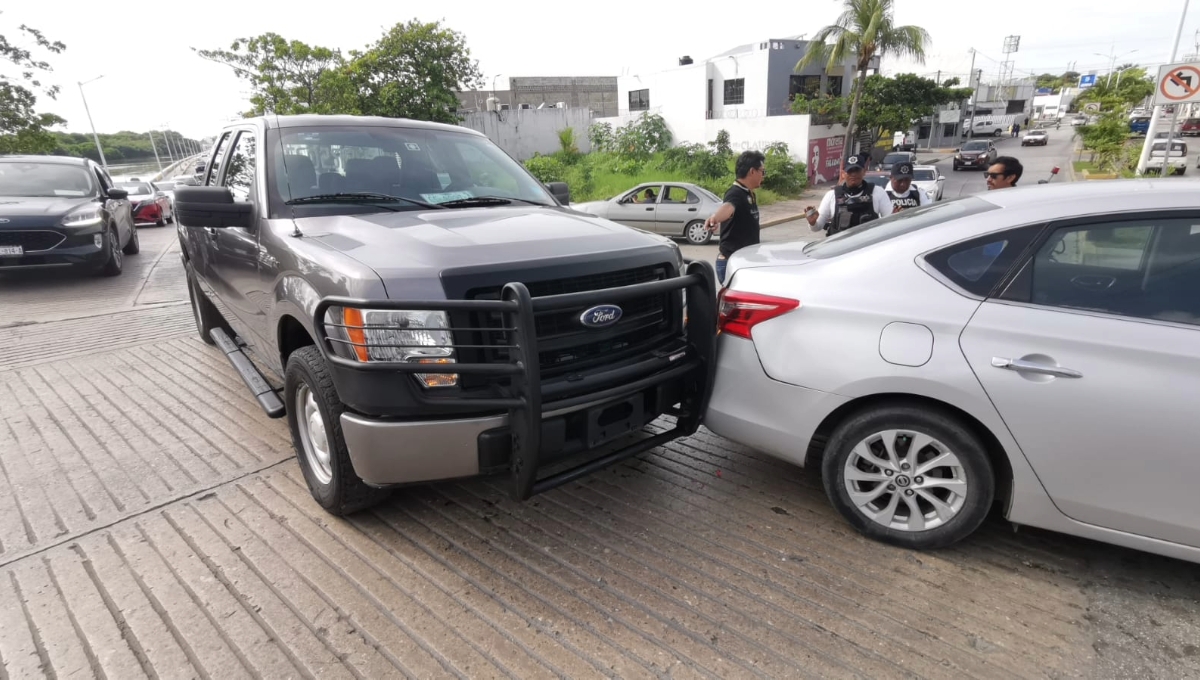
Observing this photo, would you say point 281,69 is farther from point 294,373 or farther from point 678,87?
point 294,373

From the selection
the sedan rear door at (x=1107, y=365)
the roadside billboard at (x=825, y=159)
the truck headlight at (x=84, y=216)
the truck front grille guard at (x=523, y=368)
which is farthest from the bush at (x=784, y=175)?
the truck front grille guard at (x=523, y=368)

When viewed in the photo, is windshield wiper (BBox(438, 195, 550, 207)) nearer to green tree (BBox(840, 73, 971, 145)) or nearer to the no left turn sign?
the no left turn sign

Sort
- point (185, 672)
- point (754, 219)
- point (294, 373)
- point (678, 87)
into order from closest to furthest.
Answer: point (185, 672) < point (294, 373) < point (754, 219) < point (678, 87)

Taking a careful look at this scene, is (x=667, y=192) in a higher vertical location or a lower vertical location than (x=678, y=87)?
lower

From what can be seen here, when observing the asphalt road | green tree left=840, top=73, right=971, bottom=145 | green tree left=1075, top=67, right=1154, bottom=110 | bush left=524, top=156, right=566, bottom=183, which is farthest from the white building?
green tree left=1075, top=67, right=1154, bottom=110

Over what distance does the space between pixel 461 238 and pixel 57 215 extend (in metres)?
8.55

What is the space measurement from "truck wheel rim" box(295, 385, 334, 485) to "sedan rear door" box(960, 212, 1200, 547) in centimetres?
285

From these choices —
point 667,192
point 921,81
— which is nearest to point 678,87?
point 921,81

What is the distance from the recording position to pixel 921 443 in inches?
105

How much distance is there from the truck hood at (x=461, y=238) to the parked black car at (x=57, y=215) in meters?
7.62

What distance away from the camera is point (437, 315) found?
242 cm

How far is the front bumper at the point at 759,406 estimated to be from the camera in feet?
9.37

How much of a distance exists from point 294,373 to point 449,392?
1.01 metres

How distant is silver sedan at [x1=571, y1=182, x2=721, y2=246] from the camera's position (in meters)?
13.2
